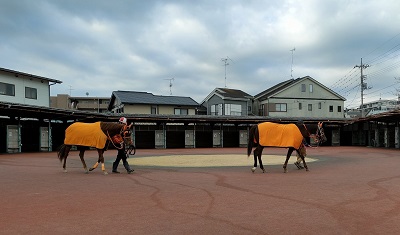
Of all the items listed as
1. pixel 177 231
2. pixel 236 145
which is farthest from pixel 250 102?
pixel 177 231

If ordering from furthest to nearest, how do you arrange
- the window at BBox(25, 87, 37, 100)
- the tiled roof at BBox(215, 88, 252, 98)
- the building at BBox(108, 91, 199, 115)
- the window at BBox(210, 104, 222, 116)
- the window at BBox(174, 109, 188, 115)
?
Result: the window at BBox(210, 104, 222, 116)
the tiled roof at BBox(215, 88, 252, 98)
the window at BBox(174, 109, 188, 115)
the building at BBox(108, 91, 199, 115)
the window at BBox(25, 87, 37, 100)

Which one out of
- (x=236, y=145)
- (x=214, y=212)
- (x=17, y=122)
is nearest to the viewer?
(x=214, y=212)

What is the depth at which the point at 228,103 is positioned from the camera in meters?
45.0

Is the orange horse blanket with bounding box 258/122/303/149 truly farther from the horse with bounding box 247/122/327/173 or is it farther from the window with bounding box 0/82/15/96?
the window with bounding box 0/82/15/96

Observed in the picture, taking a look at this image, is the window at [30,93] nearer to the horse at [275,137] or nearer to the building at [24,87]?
the building at [24,87]

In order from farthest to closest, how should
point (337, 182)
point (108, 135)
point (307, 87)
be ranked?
1. point (307, 87)
2. point (108, 135)
3. point (337, 182)

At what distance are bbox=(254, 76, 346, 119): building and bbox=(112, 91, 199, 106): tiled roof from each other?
9.93 meters

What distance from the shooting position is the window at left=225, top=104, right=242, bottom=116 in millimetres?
44969

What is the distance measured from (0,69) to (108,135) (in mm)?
20827

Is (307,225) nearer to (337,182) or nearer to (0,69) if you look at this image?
(337,182)

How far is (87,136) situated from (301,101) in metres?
39.3

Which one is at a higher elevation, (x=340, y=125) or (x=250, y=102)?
(x=250, y=102)

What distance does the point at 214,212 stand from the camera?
6.00 m

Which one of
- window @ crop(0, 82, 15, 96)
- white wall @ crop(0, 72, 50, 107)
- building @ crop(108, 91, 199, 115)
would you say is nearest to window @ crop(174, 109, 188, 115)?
building @ crop(108, 91, 199, 115)
